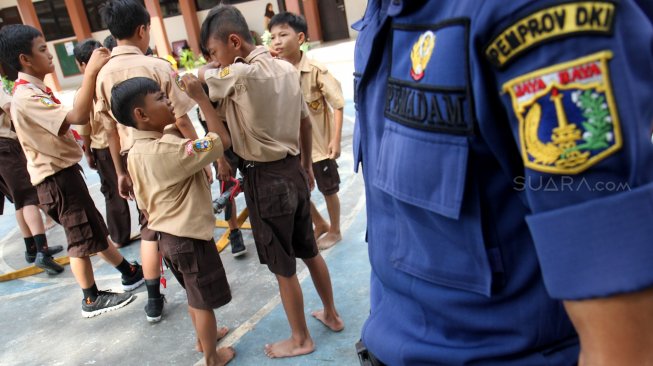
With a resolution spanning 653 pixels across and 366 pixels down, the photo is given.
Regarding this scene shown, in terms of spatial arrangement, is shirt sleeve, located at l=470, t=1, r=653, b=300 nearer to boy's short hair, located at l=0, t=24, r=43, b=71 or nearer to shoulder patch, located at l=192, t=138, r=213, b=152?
shoulder patch, located at l=192, t=138, r=213, b=152

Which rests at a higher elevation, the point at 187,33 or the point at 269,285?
the point at 187,33

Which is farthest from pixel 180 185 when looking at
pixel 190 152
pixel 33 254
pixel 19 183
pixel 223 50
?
pixel 33 254

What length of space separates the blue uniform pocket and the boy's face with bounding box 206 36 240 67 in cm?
202

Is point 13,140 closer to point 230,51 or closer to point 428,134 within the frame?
point 230,51

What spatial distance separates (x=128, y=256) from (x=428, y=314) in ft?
14.0

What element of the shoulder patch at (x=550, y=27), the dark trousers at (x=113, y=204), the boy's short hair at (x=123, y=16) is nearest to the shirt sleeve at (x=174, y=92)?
the boy's short hair at (x=123, y=16)

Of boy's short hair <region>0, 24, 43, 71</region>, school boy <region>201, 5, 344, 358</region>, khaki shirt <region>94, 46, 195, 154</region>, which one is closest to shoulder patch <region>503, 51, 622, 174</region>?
school boy <region>201, 5, 344, 358</region>

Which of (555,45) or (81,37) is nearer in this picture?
(555,45)

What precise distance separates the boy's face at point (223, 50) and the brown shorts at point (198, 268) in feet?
3.23

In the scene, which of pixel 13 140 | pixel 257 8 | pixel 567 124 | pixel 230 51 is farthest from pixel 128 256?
pixel 257 8

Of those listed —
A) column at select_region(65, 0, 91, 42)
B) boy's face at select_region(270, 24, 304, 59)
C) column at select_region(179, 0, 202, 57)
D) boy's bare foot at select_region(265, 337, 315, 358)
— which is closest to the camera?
boy's bare foot at select_region(265, 337, 315, 358)

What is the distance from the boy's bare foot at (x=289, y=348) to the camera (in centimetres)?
277

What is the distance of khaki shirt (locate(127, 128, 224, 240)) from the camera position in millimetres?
2467

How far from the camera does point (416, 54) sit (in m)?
0.77
